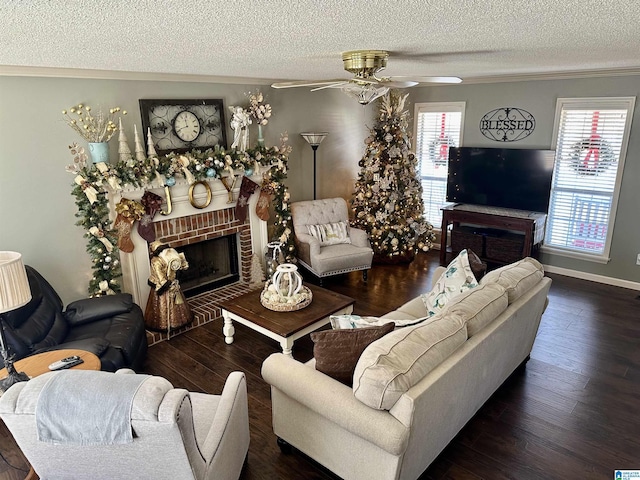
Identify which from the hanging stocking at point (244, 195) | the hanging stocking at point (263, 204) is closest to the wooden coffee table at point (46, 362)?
the hanging stocking at point (244, 195)

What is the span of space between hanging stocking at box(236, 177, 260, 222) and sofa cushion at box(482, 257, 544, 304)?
2845 millimetres

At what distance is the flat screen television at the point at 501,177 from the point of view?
5648 mm

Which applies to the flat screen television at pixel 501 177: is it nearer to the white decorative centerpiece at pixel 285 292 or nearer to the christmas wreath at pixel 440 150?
the christmas wreath at pixel 440 150

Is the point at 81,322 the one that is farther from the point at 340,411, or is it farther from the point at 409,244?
the point at 409,244

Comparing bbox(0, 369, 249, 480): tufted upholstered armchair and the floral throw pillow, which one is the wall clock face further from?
bbox(0, 369, 249, 480): tufted upholstered armchair

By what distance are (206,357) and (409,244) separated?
11.3 feet

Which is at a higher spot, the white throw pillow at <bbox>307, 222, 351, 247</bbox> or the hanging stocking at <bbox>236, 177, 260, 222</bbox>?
the hanging stocking at <bbox>236, 177, 260, 222</bbox>

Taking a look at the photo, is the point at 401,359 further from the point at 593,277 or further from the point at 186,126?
the point at 593,277

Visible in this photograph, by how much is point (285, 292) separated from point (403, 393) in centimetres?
202

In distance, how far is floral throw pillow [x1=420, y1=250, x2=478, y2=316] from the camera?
3453 millimetres

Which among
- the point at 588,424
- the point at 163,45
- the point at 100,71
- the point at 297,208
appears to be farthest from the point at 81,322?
the point at 588,424

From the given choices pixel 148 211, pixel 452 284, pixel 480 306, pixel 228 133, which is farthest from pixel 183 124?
pixel 480 306

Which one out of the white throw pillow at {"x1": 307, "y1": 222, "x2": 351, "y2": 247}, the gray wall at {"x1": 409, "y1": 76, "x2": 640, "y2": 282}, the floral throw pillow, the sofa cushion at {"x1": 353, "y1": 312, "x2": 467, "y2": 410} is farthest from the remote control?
the gray wall at {"x1": 409, "y1": 76, "x2": 640, "y2": 282}

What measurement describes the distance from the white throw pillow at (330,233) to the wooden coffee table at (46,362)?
317 centimetres
